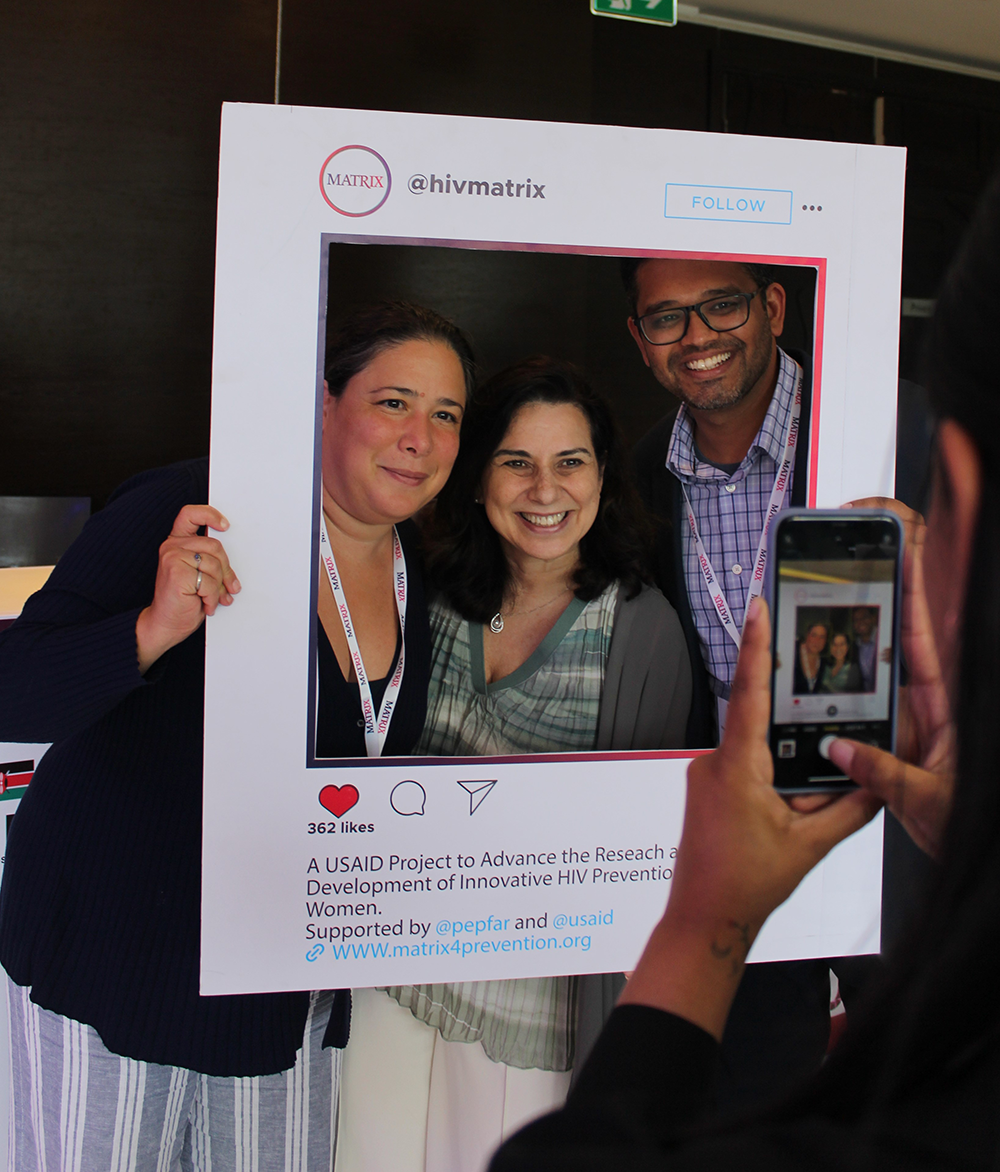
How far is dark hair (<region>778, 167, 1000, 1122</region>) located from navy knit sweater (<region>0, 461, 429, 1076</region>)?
790mm

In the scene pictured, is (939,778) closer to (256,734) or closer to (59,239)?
(256,734)

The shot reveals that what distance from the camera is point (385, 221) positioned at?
3.42 feet

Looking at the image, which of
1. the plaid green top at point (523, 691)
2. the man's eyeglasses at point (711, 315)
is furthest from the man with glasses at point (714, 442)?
the plaid green top at point (523, 691)

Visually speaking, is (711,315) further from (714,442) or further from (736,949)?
(736,949)

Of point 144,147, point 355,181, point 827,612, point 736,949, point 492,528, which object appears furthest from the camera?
point 144,147

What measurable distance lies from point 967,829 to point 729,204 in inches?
35.3

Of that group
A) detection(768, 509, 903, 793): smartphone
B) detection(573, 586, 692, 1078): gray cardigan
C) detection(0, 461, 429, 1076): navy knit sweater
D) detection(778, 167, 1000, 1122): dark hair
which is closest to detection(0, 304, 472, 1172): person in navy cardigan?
detection(0, 461, 429, 1076): navy knit sweater

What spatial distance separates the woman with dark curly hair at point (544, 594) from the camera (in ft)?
3.88

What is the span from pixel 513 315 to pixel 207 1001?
3.47 feet

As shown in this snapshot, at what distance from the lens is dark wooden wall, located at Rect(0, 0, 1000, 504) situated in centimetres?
339

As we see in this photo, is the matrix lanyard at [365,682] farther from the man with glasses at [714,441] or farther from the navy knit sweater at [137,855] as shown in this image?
the man with glasses at [714,441]

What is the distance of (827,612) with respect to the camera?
31.3 inches

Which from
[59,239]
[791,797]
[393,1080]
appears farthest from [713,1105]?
[59,239]

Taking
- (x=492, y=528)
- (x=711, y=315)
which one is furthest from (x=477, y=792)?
(x=711, y=315)
